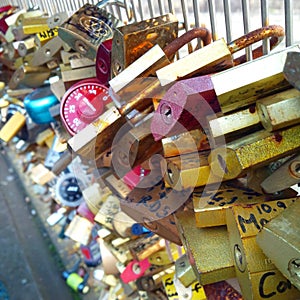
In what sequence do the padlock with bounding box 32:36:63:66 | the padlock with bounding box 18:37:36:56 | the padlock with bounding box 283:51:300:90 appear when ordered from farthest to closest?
the padlock with bounding box 18:37:36:56
the padlock with bounding box 32:36:63:66
the padlock with bounding box 283:51:300:90

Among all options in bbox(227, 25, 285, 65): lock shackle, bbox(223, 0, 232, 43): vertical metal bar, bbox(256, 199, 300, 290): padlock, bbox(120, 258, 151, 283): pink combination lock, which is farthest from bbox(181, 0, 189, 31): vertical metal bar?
bbox(120, 258, 151, 283): pink combination lock

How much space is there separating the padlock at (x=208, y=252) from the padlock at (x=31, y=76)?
844 millimetres

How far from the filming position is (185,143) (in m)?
0.63

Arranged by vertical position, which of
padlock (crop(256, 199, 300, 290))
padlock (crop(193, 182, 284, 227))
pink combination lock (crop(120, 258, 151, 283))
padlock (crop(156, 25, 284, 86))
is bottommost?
pink combination lock (crop(120, 258, 151, 283))

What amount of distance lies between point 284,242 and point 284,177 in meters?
0.12

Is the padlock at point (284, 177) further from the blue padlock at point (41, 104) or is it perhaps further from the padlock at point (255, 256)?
the blue padlock at point (41, 104)

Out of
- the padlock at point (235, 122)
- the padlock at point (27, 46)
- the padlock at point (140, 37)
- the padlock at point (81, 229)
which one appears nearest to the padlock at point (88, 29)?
the padlock at point (140, 37)

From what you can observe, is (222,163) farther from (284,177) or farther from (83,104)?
(83,104)

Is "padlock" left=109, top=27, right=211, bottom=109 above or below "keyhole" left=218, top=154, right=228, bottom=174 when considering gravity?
above

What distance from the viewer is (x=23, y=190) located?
7.74ft

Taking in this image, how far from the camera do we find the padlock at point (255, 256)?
528mm

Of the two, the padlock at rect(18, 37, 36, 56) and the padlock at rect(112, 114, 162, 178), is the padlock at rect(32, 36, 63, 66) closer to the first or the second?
the padlock at rect(18, 37, 36, 56)

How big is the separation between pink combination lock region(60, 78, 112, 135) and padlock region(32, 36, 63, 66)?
0.27 meters

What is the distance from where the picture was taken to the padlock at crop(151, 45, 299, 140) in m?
0.54
